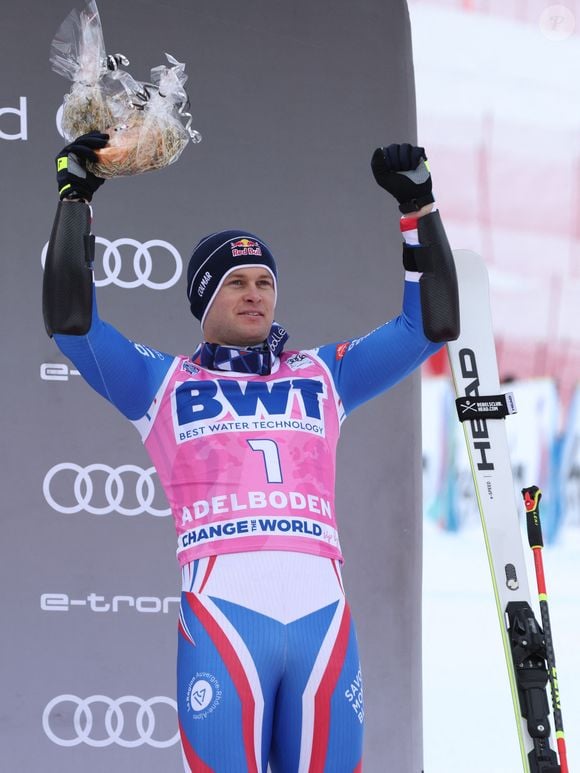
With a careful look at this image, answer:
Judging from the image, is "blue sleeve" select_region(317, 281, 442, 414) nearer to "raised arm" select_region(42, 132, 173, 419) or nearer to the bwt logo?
"raised arm" select_region(42, 132, 173, 419)

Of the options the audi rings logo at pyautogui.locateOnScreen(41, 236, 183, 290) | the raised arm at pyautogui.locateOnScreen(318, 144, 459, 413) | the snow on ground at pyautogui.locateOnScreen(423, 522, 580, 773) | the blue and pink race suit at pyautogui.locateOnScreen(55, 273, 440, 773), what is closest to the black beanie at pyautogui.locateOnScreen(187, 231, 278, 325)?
the blue and pink race suit at pyautogui.locateOnScreen(55, 273, 440, 773)

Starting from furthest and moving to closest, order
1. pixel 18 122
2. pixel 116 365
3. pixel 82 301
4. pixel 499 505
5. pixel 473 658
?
pixel 473 658, pixel 18 122, pixel 499 505, pixel 116 365, pixel 82 301

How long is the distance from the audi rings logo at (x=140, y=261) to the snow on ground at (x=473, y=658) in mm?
2143

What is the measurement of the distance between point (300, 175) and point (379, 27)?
0.60 meters

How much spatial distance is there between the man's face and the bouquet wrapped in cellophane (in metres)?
0.33

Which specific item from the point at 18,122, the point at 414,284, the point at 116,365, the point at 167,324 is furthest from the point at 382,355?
the point at 18,122

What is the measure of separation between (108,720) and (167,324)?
1318 millimetres

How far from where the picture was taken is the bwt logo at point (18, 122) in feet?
11.3

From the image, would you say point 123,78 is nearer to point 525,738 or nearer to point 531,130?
point 525,738

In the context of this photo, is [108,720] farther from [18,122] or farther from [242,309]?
[18,122]

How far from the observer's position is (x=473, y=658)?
956cm

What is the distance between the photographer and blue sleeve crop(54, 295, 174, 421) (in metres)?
2.30

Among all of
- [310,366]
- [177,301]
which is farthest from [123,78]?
[177,301]

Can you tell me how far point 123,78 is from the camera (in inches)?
95.9
